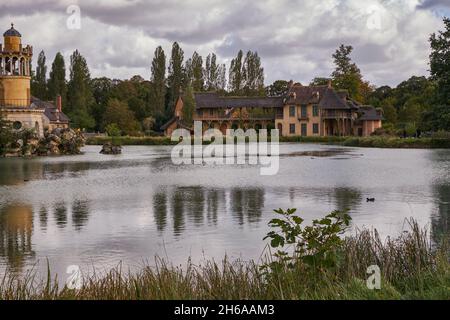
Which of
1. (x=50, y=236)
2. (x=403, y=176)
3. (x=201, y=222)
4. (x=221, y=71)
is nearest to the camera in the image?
(x=50, y=236)

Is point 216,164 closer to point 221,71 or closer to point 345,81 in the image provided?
point 345,81

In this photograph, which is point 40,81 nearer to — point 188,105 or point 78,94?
point 78,94

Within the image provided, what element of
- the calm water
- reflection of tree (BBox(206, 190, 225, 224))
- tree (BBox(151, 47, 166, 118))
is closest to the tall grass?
the calm water

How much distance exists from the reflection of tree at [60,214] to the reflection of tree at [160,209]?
7.54 ft

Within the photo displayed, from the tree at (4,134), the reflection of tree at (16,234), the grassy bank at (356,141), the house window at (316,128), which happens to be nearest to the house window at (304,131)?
the house window at (316,128)

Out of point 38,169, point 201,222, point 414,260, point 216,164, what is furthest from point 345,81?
point 414,260

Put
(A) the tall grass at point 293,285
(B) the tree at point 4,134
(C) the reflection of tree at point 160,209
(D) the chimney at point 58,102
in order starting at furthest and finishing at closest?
(D) the chimney at point 58,102
(B) the tree at point 4,134
(C) the reflection of tree at point 160,209
(A) the tall grass at point 293,285

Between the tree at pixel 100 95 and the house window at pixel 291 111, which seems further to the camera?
the tree at pixel 100 95

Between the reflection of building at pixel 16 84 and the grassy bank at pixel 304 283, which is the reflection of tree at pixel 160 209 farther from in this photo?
the reflection of building at pixel 16 84

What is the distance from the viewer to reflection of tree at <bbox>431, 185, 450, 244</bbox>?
516 inches

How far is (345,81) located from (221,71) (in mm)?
19577

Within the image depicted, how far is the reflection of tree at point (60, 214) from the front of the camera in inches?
625

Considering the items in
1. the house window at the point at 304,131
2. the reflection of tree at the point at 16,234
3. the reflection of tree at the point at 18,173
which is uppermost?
the house window at the point at 304,131
